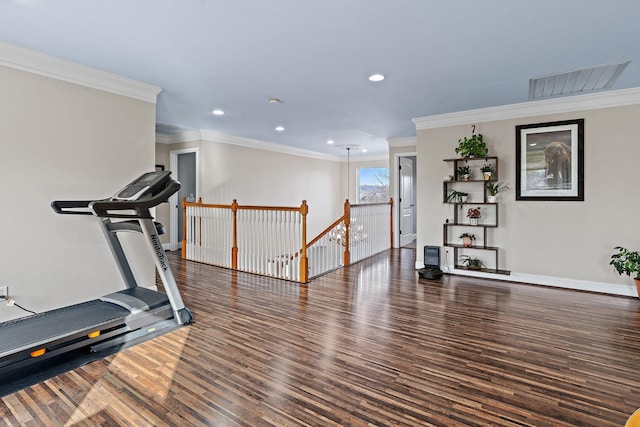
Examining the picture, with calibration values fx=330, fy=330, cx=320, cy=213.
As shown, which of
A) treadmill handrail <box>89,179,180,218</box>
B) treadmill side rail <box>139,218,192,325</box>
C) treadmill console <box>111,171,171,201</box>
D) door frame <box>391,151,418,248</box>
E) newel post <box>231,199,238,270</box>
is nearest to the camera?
treadmill handrail <box>89,179,180,218</box>

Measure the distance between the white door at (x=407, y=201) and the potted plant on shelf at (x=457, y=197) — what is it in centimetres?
246

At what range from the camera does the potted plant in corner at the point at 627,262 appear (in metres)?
3.93

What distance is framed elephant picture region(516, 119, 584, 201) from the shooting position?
4.41 metres

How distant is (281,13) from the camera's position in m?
2.32

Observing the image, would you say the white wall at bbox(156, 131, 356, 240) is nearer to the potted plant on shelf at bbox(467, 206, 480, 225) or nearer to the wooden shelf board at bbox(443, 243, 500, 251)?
the wooden shelf board at bbox(443, 243, 500, 251)

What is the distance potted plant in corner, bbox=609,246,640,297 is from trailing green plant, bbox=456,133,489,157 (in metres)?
2.04

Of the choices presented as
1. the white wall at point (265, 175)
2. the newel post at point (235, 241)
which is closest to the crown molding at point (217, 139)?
the white wall at point (265, 175)

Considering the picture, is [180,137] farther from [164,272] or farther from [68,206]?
[164,272]

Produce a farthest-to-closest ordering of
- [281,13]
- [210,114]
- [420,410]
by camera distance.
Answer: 1. [210,114]
2. [281,13]
3. [420,410]

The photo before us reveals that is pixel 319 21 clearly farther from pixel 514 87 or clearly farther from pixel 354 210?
pixel 354 210

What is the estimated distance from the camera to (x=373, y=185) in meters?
10.4

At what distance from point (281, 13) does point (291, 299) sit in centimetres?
298

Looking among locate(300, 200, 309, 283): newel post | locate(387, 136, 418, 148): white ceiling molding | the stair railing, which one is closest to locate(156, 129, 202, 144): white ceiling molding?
the stair railing

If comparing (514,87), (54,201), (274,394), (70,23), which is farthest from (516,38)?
(54,201)
